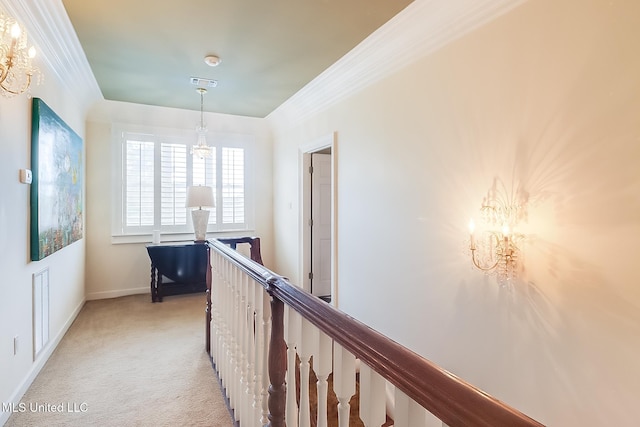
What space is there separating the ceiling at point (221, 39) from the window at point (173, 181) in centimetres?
97

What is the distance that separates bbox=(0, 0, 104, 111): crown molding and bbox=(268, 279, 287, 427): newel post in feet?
7.73

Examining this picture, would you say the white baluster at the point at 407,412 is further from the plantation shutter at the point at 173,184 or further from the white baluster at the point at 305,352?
the plantation shutter at the point at 173,184

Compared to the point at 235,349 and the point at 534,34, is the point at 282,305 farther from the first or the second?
the point at 534,34

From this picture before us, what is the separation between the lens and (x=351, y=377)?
2.91 feet

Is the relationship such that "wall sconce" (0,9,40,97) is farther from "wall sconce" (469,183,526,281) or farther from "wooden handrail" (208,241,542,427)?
"wall sconce" (469,183,526,281)

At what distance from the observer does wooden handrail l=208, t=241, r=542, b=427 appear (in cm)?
51

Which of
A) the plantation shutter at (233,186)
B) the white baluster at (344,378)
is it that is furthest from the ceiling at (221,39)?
the white baluster at (344,378)

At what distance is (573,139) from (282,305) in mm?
1536

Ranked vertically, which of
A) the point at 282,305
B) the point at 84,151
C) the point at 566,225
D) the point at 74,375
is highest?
the point at 84,151

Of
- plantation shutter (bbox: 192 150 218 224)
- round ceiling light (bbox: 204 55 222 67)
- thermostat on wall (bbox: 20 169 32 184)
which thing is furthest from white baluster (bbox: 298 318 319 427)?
plantation shutter (bbox: 192 150 218 224)

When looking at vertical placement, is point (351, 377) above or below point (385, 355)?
below

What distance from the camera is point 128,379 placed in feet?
8.12

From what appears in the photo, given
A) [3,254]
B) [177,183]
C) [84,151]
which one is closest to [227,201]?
[177,183]

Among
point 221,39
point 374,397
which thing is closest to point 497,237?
point 374,397
